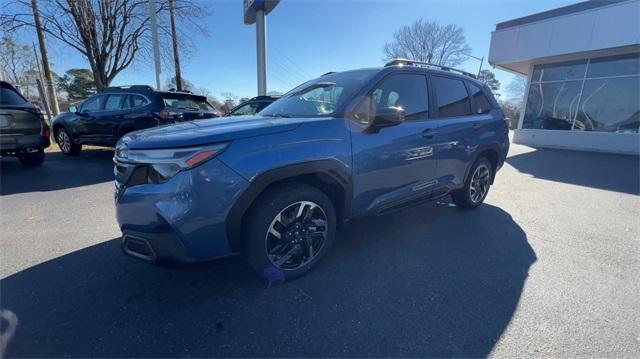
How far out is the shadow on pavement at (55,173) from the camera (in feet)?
17.6

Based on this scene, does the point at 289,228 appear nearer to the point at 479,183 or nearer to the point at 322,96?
the point at 322,96

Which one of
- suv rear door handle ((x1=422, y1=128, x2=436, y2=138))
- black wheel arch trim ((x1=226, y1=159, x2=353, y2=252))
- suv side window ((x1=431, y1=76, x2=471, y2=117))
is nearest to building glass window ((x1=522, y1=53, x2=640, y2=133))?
suv side window ((x1=431, y1=76, x2=471, y2=117))

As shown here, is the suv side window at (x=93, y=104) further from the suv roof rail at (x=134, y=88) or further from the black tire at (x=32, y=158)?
the black tire at (x=32, y=158)

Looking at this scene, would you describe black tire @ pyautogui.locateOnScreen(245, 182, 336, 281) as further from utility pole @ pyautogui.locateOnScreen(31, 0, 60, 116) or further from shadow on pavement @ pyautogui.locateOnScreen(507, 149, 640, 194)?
utility pole @ pyautogui.locateOnScreen(31, 0, 60, 116)

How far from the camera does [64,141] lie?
8172 millimetres

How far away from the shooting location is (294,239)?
8.38 ft

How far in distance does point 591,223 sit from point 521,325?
10.3 ft

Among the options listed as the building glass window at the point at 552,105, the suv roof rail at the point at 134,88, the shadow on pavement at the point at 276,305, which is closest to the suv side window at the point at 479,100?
the shadow on pavement at the point at 276,305

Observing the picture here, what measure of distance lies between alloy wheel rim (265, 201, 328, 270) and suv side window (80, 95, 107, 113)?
7.36 meters

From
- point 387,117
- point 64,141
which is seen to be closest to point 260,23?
point 64,141

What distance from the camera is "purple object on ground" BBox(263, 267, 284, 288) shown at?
2.42m

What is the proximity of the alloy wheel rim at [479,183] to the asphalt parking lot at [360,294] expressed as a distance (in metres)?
0.37

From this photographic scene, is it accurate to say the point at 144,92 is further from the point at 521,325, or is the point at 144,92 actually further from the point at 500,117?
the point at 521,325

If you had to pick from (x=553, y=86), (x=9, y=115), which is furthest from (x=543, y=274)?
(x=553, y=86)
